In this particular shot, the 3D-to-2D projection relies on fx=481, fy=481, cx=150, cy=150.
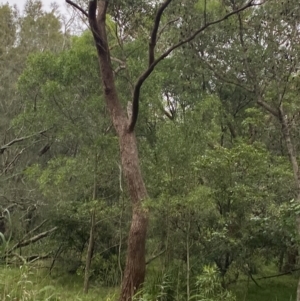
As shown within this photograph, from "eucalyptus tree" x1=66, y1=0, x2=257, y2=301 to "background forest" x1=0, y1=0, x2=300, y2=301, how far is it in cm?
6

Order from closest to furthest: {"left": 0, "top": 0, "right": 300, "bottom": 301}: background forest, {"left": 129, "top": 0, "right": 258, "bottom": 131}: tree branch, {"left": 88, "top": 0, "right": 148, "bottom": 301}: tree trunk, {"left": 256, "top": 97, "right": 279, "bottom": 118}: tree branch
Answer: {"left": 129, "top": 0, "right": 258, "bottom": 131}: tree branch
{"left": 0, "top": 0, "right": 300, "bottom": 301}: background forest
{"left": 88, "top": 0, "right": 148, "bottom": 301}: tree trunk
{"left": 256, "top": 97, "right": 279, "bottom": 118}: tree branch

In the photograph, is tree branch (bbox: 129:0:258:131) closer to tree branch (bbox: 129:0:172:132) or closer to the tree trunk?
tree branch (bbox: 129:0:172:132)

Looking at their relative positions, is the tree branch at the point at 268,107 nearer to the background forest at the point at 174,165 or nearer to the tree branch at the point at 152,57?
the background forest at the point at 174,165

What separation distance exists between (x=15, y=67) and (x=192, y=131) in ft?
31.6

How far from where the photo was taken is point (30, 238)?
10727mm

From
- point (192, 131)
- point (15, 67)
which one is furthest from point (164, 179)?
point (15, 67)

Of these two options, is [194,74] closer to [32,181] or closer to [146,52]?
[146,52]

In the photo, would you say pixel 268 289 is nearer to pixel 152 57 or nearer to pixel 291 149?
pixel 291 149

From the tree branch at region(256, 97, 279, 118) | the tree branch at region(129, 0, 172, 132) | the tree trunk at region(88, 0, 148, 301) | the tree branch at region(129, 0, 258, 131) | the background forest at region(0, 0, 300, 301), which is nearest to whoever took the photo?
the tree branch at region(129, 0, 172, 132)

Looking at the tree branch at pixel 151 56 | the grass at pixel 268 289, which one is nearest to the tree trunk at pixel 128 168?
the tree branch at pixel 151 56

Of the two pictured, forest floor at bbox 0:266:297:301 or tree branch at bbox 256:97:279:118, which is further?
tree branch at bbox 256:97:279:118

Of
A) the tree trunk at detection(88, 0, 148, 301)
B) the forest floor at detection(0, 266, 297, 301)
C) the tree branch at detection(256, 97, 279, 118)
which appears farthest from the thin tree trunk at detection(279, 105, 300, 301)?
the tree trunk at detection(88, 0, 148, 301)

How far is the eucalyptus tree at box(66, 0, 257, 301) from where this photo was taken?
737 centimetres

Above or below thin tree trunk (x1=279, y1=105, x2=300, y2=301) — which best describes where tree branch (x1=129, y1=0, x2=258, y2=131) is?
above
